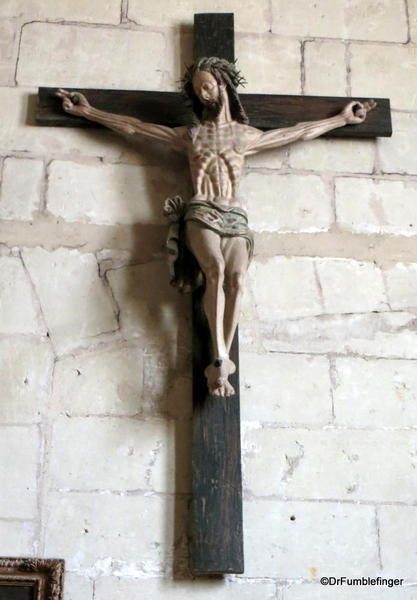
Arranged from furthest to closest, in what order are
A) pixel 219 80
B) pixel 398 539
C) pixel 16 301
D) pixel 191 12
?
pixel 191 12 → pixel 219 80 → pixel 16 301 → pixel 398 539

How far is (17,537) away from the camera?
260cm

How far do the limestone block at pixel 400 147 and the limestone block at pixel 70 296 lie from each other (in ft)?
4.08

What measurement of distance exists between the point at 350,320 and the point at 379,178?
0.63 meters

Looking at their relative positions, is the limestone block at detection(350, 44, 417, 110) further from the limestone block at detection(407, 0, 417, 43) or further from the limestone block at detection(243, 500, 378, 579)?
the limestone block at detection(243, 500, 378, 579)

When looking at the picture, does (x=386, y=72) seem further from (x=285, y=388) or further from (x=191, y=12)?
(x=285, y=388)

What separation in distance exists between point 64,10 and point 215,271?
4.88ft

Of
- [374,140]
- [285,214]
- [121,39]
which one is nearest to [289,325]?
[285,214]

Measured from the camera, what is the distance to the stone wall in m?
2.64

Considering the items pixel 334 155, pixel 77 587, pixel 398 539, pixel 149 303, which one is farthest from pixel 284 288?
pixel 77 587

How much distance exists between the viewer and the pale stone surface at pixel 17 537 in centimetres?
259

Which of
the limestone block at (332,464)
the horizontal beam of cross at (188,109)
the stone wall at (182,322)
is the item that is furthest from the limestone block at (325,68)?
the limestone block at (332,464)

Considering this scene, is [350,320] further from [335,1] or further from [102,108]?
[335,1]

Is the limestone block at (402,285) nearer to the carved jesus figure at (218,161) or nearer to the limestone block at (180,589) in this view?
the carved jesus figure at (218,161)

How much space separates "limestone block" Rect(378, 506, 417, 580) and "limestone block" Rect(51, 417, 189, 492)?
0.68 metres
